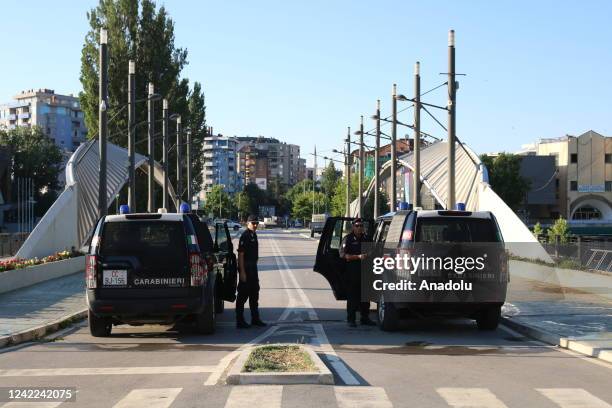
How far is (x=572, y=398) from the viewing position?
7.50 meters

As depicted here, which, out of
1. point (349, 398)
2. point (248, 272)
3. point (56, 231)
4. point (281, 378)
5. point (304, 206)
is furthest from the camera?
point (304, 206)

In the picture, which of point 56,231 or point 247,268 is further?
point 56,231

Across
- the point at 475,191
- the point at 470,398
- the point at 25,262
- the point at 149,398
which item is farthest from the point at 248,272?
the point at 475,191

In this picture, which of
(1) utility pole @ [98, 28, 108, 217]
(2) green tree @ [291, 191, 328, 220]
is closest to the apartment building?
(2) green tree @ [291, 191, 328, 220]

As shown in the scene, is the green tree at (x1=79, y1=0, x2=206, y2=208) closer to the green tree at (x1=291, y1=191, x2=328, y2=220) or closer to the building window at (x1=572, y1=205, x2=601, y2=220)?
the building window at (x1=572, y1=205, x2=601, y2=220)

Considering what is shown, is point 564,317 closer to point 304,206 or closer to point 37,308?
point 37,308

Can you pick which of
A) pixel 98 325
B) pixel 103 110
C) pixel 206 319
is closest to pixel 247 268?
pixel 206 319

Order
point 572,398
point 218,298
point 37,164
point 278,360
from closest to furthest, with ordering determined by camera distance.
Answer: point 572,398, point 278,360, point 218,298, point 37,164

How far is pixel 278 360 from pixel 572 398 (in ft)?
10.5

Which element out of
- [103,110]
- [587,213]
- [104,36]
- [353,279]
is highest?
[104,36]

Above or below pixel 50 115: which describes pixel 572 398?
below

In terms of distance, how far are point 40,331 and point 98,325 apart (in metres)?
1.08

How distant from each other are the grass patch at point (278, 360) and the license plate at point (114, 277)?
8.89ft

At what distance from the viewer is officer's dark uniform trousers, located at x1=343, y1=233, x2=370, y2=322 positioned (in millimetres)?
13258
